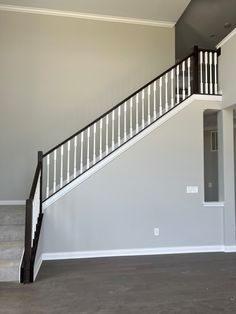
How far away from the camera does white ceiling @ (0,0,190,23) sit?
6.06 metres

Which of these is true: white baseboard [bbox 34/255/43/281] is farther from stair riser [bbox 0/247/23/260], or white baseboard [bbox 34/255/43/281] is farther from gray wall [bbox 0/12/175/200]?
gray wall [bbox 0/12/175/200]

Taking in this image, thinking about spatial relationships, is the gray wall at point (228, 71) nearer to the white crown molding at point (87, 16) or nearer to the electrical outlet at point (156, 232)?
the white crown molding at point (87, 16)

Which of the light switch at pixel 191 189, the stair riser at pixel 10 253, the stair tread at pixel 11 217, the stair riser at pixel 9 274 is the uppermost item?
the light switch at pixel 191 189

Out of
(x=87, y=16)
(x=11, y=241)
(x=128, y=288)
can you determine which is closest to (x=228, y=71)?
(x=87, y=16)

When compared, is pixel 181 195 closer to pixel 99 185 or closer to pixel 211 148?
pixel 99 185

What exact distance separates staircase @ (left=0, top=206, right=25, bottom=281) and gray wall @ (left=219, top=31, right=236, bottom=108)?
165 inches

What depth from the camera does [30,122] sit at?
20.6 ft

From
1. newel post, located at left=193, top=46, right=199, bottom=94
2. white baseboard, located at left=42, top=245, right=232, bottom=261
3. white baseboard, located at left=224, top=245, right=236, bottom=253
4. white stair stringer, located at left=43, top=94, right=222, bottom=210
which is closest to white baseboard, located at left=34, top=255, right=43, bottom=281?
white baseboard, located at left=42, top=245, right=232, bottom=261

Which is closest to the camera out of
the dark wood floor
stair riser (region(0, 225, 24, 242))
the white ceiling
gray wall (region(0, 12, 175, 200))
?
the dark wood floor

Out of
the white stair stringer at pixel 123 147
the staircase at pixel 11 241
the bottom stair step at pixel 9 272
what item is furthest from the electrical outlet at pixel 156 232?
the bottom stair step at pixel 9 272

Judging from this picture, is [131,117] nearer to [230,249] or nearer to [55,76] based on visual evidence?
[55,76]

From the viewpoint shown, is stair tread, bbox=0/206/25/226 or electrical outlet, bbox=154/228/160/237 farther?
electrical outlet, bbox=154/228/160/237

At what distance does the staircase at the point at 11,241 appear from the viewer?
12.3 feet

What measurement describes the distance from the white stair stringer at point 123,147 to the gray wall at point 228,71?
22cm
